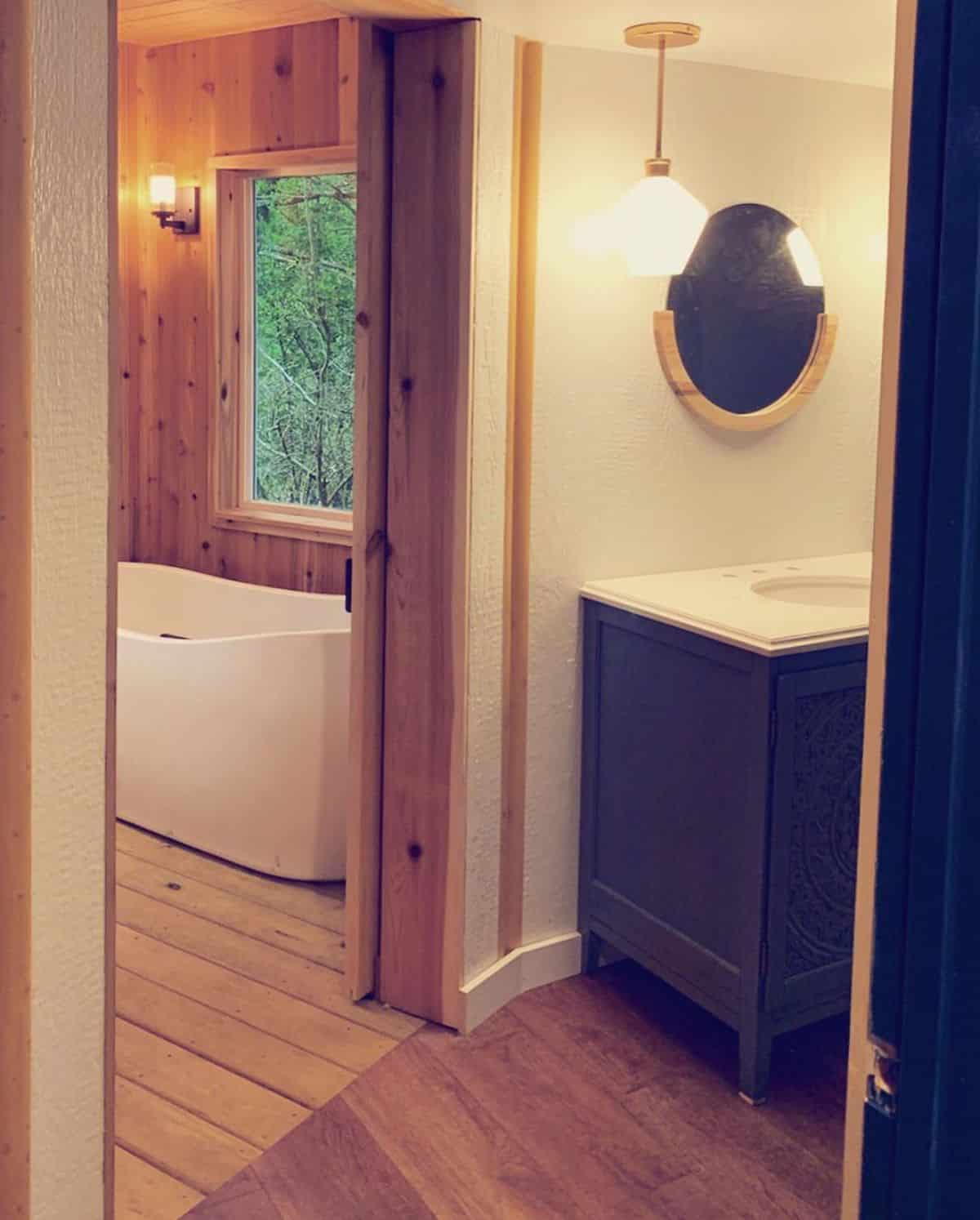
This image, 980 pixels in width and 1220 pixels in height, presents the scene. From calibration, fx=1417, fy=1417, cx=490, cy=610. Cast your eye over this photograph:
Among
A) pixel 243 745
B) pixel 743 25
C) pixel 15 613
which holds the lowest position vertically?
pixel 243 745

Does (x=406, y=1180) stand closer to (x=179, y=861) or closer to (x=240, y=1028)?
(x=240, y=1028)

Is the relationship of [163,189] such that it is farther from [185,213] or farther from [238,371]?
[238,371]

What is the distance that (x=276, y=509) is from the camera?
4.94m

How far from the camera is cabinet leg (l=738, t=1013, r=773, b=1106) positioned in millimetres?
2703

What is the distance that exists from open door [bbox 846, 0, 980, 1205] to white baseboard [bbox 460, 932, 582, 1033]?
Result: 2.09m

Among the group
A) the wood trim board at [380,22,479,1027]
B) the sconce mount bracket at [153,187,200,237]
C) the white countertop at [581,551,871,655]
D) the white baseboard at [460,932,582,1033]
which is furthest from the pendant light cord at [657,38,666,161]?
the sconce mount bracket at [153,187,200,237]

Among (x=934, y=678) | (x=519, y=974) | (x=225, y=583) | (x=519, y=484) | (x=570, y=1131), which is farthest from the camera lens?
(x=225, y=583)

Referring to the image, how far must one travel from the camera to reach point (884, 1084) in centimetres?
94

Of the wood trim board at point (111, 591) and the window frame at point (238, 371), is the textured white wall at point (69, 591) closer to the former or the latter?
the wood trim board at point (111, 591)

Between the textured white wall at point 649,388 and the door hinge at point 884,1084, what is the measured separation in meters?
2.11

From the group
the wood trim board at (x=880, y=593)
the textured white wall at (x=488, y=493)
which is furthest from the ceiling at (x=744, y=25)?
the wood trim board at (x=880, y=593)

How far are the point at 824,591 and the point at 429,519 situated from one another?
1028mm

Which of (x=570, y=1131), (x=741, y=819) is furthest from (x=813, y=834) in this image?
(x=570, y=1131)

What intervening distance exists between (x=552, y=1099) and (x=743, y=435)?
5.09 feet
